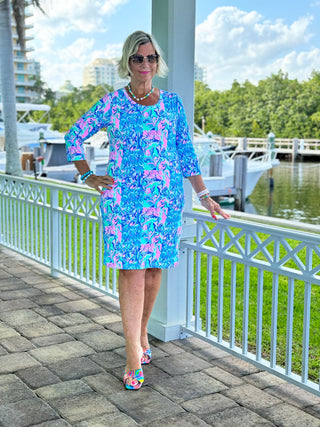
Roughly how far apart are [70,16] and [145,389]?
9465 centimetres

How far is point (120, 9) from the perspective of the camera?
85.1m

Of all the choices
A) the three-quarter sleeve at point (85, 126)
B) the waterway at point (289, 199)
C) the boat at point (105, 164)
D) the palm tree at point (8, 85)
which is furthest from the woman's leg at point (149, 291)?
the waterway at point (289, 199)

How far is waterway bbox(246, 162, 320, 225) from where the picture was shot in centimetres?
1855

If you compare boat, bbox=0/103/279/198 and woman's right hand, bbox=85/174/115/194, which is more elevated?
woman's right hand, bbox=85/174/115/194

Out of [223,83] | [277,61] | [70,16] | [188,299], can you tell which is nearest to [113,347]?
[188,299]

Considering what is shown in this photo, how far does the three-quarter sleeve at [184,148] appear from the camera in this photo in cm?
297

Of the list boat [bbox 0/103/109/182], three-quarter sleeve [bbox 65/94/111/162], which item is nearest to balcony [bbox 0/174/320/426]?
three-quarter sleeve [bbox 65/94/111/162]

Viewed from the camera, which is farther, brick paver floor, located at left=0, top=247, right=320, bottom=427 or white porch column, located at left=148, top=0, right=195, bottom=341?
white porch column, located at left=148, top=0, right=195, bottom=341

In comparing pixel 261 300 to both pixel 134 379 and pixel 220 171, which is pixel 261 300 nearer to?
pixel 134 379

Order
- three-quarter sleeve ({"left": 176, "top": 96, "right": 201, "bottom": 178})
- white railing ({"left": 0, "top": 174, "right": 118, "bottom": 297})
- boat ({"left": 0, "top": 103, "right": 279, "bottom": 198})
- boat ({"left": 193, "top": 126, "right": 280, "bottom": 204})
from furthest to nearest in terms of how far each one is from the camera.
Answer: boat ({"left": 0, "top": 103, "right": 279, "bottom": 198})
boat ({"left": 193, "top": 126, "right": 280, "bottom": 204})
white railing ({"left": 0, "top": 174, "right": 118, "bottom": 297})
three-quarter sleeve ({"left": 176, "top": 96, "right": 201, "bottom": 178})

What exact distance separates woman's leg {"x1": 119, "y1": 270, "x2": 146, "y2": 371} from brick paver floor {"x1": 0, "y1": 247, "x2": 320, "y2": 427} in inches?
6.4

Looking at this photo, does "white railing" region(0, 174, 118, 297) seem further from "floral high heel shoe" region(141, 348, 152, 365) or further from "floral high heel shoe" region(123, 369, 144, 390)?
"floral high heel shoe" region(123, 369, 144, 390)

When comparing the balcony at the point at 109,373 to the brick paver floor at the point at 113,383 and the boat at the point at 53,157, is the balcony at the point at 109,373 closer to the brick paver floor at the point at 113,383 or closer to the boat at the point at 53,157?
the brick paver floor at the point at 113,383

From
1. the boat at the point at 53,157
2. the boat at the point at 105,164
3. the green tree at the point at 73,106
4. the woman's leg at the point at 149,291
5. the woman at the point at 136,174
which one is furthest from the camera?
the green tree at the point at 73,106
